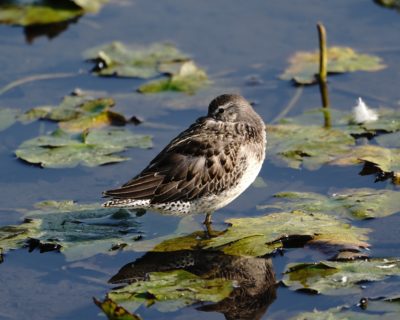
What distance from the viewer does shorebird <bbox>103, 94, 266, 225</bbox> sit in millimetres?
8781

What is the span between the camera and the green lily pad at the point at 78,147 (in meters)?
9.88

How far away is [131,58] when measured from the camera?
40.5 ft

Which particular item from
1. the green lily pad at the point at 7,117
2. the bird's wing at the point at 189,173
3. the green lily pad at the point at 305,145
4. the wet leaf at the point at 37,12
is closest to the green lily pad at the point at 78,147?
the green lily pad at the point at 7,117

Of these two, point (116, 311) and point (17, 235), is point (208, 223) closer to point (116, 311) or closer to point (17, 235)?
point (17, 235)

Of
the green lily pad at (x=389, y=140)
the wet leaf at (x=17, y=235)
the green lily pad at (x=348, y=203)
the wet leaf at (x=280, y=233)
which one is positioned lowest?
the wet leaf at (x=17, y=235)

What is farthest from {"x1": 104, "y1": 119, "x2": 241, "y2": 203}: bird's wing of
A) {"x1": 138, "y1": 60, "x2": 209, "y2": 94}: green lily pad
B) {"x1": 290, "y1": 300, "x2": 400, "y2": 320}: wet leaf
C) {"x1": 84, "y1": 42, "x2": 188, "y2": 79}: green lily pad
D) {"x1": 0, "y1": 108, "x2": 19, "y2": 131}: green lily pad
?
{"x1": 84, "y1": 42, "x2": 188, "y2": 79}: green lily pad

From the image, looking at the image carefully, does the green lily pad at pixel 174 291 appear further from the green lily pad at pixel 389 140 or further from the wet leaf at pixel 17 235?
the green lily pad at pixel 389 140

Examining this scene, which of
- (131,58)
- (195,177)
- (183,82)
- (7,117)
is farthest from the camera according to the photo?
(131,58)

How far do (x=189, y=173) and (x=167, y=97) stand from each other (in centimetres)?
283

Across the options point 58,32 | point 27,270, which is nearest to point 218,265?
point 27,270

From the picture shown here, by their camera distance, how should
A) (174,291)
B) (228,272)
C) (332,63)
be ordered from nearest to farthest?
(174,291) < (228,272) < (332,63)

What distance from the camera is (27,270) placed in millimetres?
8469

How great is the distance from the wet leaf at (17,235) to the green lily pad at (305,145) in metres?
2.51

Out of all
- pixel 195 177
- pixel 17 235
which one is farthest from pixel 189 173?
pixel 17 235
